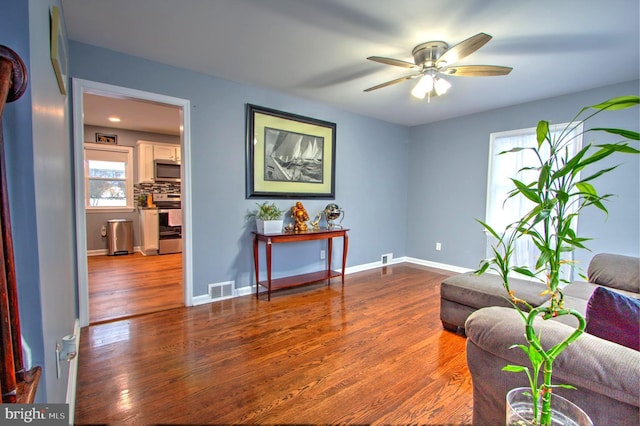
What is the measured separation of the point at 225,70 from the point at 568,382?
11.1 feet

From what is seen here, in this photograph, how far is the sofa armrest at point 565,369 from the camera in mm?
956

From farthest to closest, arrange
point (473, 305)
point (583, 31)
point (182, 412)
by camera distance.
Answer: point (473, 305) → point (583, 31) → point (182, 412)

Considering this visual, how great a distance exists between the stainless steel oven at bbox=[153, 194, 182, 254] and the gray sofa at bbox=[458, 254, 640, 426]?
5.68m

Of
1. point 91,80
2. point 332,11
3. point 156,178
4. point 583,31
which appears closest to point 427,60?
point 332,11

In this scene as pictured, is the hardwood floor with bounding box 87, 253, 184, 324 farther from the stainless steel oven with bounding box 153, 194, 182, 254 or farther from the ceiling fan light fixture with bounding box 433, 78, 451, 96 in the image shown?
the ceiling fan light fixture with bounding box 433, 78, 451, 96

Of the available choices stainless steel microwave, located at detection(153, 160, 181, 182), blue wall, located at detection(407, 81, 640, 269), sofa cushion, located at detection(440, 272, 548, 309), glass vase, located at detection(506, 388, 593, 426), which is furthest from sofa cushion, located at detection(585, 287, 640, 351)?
stainless steel microwave, located at detection(153, 160, 181, 182)

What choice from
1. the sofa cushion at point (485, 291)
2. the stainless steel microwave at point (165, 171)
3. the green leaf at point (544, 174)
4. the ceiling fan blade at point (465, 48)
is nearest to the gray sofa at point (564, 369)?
the green leaf at point (544, 174)

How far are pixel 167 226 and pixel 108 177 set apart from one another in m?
1.51

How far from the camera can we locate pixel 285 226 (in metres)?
3.79

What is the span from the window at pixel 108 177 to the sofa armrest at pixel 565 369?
21.8 ft

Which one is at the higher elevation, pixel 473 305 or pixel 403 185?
pixel 403 185

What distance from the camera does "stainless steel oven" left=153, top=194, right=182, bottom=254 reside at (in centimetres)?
584

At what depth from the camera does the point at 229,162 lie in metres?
3.31

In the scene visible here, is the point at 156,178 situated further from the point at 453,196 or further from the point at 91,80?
the point at 453,196
